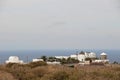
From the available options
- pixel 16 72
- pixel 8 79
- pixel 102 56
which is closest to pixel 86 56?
pixel 102 56

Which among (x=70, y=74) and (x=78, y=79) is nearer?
(x=78, y=79)

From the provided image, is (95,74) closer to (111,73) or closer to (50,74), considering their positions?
(111,73)

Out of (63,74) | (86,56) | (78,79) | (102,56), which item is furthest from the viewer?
(86,56)

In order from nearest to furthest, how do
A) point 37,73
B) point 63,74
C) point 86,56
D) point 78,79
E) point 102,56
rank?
1. point 78,79
2. point 63,74
3. point 37,73
4. point 102,56
5. point 86,56

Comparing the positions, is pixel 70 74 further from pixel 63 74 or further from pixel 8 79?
pixel 8 79

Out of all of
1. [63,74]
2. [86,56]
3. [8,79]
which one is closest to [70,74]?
[63,74]

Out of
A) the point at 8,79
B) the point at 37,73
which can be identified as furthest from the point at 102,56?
the point at 8,79

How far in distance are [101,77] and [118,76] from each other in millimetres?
1150

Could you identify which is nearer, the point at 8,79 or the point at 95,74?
the point at 8,79

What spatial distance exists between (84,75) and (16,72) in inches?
236

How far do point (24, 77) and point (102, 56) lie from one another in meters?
34.9

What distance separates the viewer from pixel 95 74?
27.4m

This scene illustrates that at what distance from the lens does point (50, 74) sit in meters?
27.7

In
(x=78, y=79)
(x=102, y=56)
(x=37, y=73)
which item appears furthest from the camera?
(x=102, y=56)
